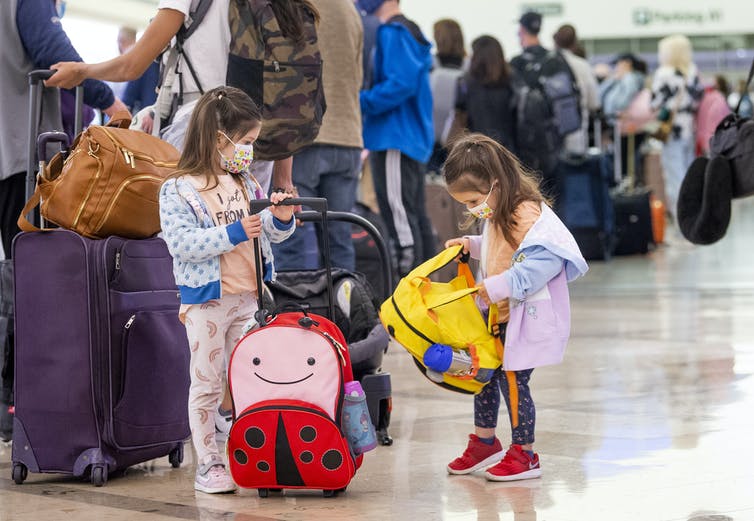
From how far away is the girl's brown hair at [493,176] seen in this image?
3.82 m

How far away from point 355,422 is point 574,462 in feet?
2.58

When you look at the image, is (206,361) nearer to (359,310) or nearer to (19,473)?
(19,473)

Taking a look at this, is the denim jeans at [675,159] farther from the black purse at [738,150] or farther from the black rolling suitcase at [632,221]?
the black purse at [738,150]

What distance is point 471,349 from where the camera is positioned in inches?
150

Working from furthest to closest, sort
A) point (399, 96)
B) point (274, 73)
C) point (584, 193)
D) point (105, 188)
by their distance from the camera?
point (584, 193), point (399, 96), point (274, 73), point (105, 188)

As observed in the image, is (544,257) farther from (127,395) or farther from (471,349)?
(127,395)

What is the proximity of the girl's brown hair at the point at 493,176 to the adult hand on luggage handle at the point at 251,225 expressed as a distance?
2.22ft

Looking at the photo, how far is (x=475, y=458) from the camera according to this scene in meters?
3.86

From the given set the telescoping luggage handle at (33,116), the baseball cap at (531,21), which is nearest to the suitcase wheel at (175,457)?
the telescoping luggage handle at (33,116)

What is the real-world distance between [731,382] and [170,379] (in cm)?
247

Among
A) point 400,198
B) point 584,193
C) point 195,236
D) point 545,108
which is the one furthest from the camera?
point 584,193

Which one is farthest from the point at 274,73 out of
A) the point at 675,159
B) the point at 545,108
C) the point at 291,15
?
the point at 675,159

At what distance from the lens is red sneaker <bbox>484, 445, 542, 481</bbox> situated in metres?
3.71

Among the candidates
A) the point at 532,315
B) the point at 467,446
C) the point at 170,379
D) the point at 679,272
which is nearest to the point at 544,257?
the point at 532,315
